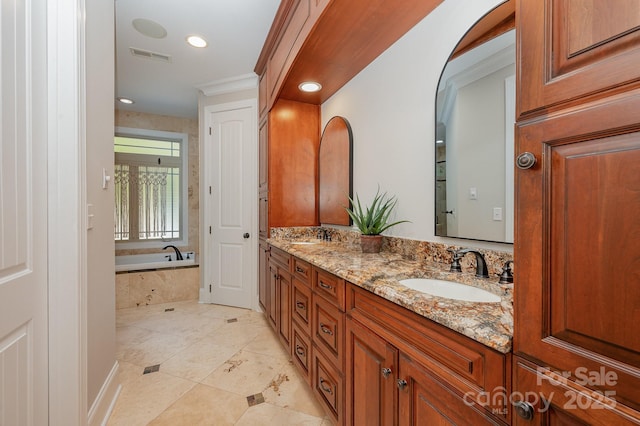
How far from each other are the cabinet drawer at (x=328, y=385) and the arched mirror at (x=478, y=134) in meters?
0.87

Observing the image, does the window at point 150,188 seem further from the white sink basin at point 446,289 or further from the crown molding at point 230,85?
the white sink basin at point 446,289

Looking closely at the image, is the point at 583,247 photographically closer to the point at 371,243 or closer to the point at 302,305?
the point at 371,243

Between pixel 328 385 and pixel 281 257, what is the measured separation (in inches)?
37.7

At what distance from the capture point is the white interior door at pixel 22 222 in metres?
0.90

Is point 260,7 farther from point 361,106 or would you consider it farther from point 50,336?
point 50,336

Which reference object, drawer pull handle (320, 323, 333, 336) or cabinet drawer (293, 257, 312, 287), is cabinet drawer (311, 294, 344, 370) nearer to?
drawer pull handle (320, 323, 333, 336)

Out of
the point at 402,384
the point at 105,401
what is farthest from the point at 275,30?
the point at 105,401

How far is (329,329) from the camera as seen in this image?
1.36 m

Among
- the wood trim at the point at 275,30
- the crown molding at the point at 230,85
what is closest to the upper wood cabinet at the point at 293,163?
the wood trim at the point at 275,30

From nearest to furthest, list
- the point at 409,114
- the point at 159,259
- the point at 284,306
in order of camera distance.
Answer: the point at 409,114 < the point at 284,306 < the point at 159,259

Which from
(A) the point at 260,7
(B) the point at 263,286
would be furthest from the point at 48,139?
(B) the point at 263,286

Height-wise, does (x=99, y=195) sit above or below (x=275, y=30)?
below

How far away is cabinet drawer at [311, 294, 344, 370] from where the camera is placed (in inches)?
49.3

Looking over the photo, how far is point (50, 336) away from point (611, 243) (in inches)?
A: 70.3
